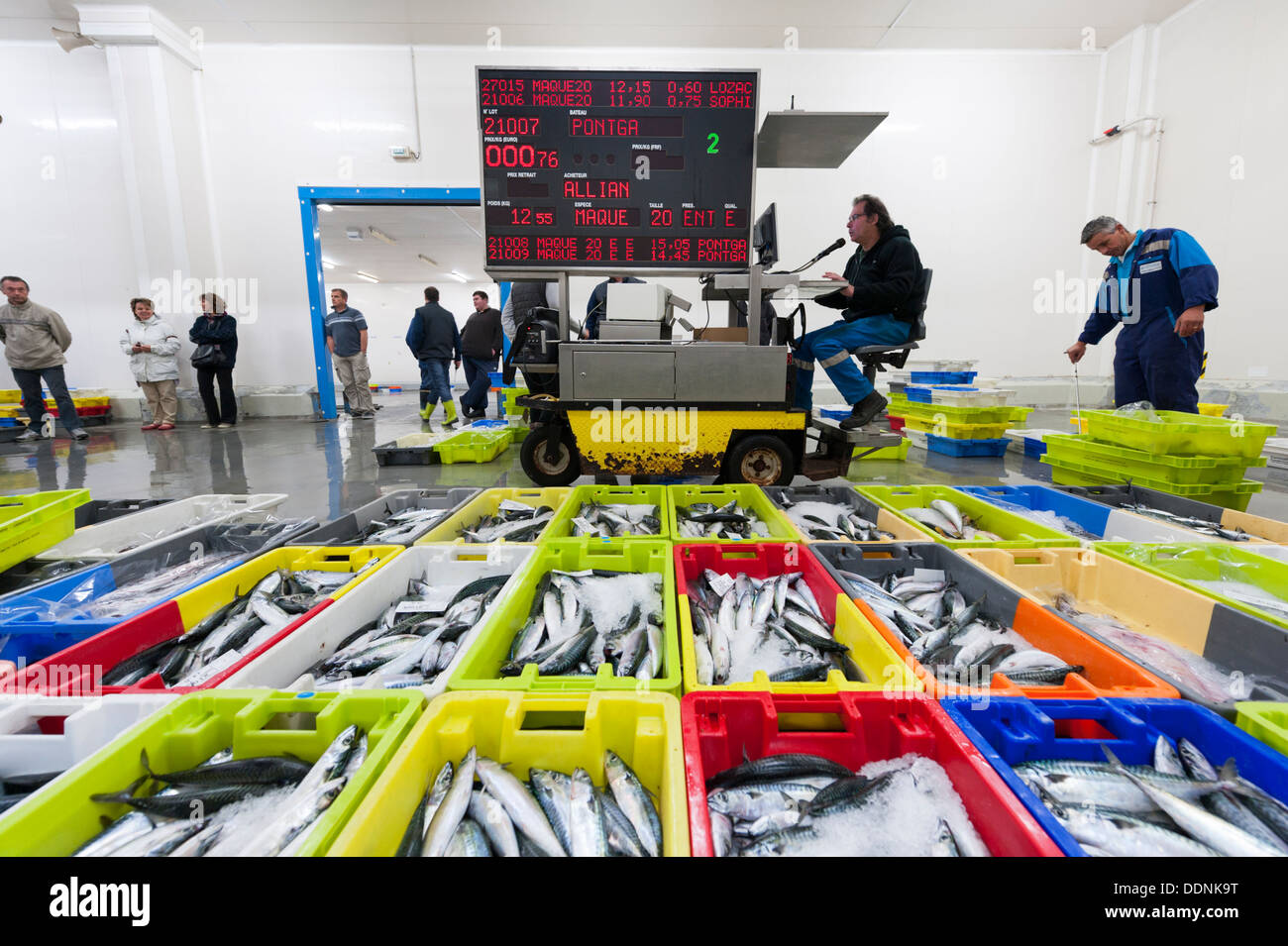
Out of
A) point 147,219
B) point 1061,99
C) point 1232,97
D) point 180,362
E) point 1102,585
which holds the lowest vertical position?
point 1102,585

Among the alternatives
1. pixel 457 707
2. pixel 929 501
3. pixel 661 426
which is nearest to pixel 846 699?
pixel 457 707

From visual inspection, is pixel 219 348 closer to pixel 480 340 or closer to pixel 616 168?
pixel 480 340

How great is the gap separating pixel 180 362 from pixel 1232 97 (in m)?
14.6

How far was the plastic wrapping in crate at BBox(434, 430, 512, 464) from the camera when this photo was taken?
533cm

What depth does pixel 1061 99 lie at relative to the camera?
816 centimetres

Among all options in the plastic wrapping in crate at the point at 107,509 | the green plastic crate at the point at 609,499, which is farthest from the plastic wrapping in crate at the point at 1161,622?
the plastic wrapping in crate at the point at 107,509

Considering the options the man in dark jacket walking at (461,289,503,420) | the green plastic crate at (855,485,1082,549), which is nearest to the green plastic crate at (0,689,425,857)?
the green plastic crate at (855,485,1082,549)

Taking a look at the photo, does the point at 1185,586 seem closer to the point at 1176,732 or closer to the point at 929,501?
the point at 1176,732

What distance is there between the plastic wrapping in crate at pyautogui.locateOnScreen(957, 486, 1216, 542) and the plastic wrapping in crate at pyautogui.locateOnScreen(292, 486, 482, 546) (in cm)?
258

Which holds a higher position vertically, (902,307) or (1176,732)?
(902,307)

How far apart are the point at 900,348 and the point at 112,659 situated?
14.0ft

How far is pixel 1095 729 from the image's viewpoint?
102 cm

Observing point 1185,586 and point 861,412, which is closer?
point 1185,586

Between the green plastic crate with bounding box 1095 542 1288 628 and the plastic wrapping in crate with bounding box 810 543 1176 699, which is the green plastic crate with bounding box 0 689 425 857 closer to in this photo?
the plastic wrapping in crate with bounding box 810 543 1176 699
